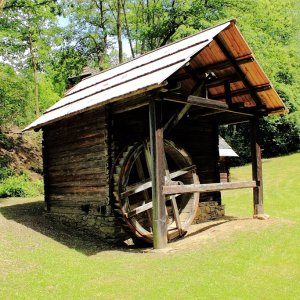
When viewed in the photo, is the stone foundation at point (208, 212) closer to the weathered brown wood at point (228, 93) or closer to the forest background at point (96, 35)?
the weathered brown wood at point (228, 93)

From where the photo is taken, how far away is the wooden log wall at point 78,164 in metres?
11.5

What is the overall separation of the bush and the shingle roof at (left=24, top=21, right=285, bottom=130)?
7.14 metres

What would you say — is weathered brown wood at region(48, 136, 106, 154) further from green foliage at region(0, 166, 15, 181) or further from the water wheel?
green foliage at region(0, 166, 15, 181)

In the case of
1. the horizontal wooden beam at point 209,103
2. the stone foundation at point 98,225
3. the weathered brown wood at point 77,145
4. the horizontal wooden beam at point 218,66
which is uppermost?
the horizontal wooden beam at point 218,66

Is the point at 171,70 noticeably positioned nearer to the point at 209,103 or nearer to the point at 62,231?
the point at 209,103

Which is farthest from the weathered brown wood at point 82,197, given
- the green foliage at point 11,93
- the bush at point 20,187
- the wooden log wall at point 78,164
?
the green foliage at point 11,93

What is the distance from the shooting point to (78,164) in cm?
1251

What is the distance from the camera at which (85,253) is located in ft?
32.0

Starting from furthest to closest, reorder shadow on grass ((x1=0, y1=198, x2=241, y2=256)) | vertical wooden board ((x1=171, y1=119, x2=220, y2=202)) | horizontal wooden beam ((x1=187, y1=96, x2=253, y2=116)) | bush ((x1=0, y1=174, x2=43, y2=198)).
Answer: bush ((x1=0, y1=174, x2=43, y2=198)) → vertical wooden board ((x1=171, y1=119, x2=220, y2=202)) → horizontal wooden beam ((x1=187, y1=96, x2=253, y2=116)) → shadow on grass ((x1=0, y1=198, x2=241, y2=256))

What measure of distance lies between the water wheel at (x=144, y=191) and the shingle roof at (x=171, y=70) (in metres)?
1.83

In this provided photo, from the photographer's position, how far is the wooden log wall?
11484 millimetres

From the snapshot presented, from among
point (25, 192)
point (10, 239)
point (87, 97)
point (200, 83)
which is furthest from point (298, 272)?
point (25, 192)

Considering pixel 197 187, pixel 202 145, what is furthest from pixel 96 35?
pixel 197 187

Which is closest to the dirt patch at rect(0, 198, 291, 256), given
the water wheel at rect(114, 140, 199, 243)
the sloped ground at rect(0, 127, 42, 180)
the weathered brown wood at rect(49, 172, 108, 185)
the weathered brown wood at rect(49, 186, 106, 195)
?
the water wheel at rect(114, 140, 199, 243)
